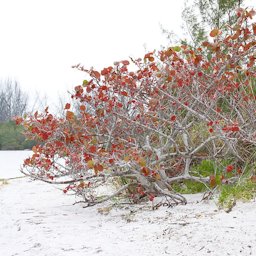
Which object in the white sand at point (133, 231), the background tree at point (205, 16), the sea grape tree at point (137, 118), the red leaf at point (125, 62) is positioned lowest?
the white sand at point (133, 231)

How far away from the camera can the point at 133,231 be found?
2713 millimetres

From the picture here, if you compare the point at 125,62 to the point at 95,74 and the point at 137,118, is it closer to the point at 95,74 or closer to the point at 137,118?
the point at 95,74

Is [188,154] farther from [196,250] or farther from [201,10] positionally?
[201,10]

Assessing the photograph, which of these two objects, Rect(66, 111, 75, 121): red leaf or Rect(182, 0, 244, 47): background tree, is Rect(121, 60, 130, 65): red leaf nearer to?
Rect(66, 111, 75, 121): red leaf

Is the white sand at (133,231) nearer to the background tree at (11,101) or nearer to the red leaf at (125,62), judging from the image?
the red leaf at (125,62)

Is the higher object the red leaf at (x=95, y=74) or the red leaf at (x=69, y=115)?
the red leaf at (x=95, y=74)

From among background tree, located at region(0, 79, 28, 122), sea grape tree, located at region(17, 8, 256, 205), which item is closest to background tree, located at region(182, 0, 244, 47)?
sea grape tree, located at region(17, 8, 256, 205)

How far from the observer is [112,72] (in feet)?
12.4

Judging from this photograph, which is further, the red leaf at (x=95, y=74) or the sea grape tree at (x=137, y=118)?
the red leaf at (x=95, y=74)

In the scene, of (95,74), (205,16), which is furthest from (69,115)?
(205,16)

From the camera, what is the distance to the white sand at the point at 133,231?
88.5 inches

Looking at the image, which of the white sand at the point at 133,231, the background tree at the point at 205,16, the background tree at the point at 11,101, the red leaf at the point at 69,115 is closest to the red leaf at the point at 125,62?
the red leaf at the point at 69,115

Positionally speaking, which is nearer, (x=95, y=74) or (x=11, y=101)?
(x=95, y=74)

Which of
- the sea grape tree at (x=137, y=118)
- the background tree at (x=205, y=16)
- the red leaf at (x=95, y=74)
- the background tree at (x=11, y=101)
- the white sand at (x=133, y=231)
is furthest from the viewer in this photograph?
the background tree at (x=11, y=101)
